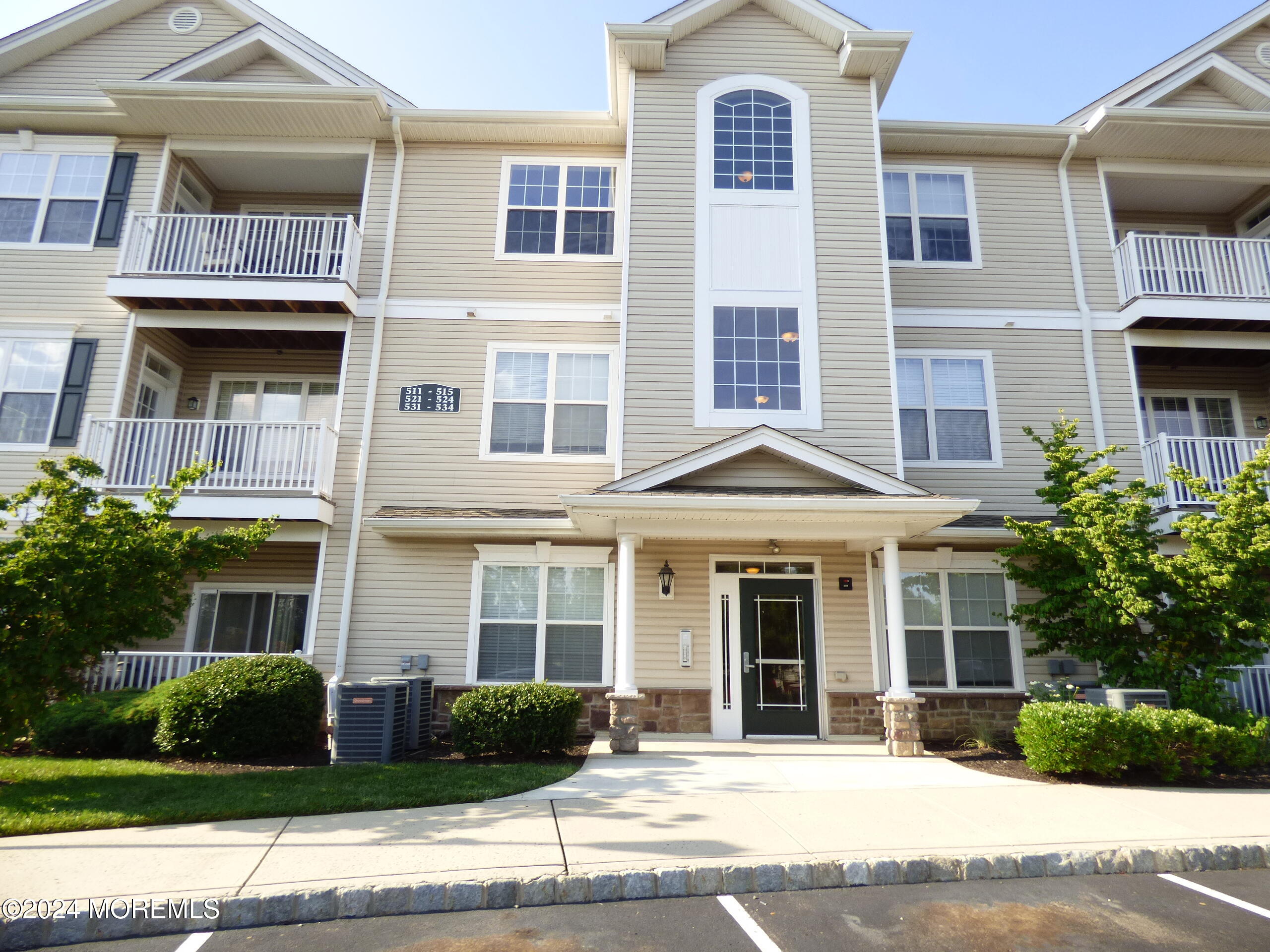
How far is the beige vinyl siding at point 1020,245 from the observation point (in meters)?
12.3

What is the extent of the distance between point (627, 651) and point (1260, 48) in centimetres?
1556

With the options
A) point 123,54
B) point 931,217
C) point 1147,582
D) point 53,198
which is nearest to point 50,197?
point 53,198

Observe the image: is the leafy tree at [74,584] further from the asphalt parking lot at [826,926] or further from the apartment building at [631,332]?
the asphalt parking lot at [826,926]

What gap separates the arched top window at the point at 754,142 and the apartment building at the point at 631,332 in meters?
0.06

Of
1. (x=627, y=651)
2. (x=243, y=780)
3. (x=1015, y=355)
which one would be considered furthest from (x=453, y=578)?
(x=1015, y=355)

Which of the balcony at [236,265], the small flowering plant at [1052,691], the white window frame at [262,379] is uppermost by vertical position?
the balcony at [236,265]

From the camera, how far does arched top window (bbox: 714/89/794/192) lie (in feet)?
38.6

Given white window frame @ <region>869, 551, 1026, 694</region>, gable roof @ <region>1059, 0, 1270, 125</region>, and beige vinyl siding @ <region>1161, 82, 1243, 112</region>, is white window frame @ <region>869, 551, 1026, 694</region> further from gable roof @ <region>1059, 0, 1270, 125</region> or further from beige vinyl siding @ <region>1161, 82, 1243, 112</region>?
beige vinyl siding @ <region>1161, 82, 1243, 112</region>

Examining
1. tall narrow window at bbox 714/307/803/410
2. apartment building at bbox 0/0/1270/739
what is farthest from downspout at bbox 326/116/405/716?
tall narrow window at bbox 714/307/803/410

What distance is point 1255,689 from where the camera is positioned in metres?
10.6

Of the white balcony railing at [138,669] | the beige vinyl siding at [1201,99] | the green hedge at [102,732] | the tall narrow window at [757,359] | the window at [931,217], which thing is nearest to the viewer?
the green hedge at [102,732]

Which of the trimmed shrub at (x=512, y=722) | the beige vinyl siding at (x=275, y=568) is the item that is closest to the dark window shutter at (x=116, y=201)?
the beige vinyl siding at (x=275, y=568)

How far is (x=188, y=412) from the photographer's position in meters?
12.6

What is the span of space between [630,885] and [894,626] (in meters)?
5.73
